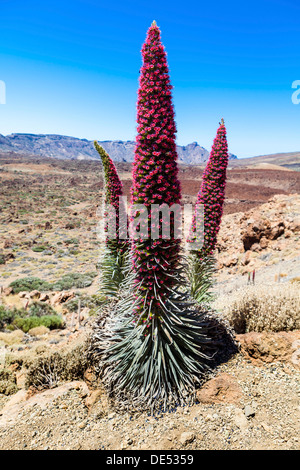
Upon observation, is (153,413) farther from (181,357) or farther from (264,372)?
(264,372)

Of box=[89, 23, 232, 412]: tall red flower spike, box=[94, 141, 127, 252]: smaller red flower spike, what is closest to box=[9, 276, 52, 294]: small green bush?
box=[94, 141, 127, 252]: smaller red flower spike

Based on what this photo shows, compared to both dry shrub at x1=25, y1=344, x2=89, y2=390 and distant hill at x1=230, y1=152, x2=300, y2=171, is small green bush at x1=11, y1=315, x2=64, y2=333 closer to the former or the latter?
dry shrub at x1=25, y1=344, x2=89, y2=390

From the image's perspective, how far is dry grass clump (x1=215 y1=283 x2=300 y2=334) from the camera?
3997mm

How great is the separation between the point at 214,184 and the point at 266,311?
6.72 feet

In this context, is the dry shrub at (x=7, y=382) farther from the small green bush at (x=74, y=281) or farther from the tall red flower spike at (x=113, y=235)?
the small green bush at (x=74, y=281)

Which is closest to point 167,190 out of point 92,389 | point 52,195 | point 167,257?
point 167,257

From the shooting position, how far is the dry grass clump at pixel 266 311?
4.00 metres

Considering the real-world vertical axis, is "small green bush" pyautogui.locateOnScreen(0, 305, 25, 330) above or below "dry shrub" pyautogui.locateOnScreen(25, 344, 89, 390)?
below

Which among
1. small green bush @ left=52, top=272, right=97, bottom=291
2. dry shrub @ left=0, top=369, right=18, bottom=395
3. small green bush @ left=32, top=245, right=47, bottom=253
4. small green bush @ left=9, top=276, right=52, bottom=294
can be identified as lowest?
small green bush @ left=52, top=272, right=97, bottom=291

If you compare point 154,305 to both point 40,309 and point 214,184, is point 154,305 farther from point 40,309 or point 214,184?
point 40,309

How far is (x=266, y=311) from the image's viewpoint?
4.18 metres

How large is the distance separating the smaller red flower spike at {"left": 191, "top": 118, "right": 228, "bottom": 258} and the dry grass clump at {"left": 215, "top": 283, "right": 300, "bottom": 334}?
132 cm

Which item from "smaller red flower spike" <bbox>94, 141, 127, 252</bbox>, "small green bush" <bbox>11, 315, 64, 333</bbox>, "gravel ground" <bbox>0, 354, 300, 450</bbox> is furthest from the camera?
"small green bush" <bbox>11, 315, 64, 333</bbox>

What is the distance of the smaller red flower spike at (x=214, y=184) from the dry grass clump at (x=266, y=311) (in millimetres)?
1317
